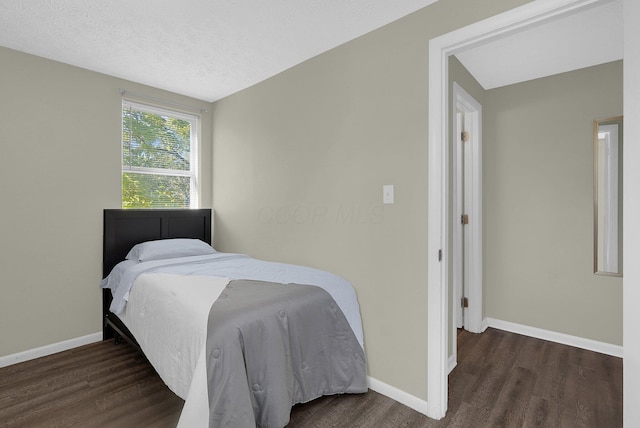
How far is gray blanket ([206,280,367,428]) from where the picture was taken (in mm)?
1483

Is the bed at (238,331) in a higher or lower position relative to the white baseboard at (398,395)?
higher

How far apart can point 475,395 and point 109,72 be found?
391cm

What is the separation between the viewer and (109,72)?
2934 mm

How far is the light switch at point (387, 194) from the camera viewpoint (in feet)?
6.95

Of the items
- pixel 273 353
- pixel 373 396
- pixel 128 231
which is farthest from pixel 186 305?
pixel 128 231

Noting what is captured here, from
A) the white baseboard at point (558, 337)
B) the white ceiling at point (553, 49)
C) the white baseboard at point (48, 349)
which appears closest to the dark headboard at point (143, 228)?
the white baseboard at point (48, 349)

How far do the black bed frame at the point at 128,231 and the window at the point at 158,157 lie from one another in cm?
16

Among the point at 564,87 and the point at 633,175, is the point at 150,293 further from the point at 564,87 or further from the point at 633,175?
the point at 564,87

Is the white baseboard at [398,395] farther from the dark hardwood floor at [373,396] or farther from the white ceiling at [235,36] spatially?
the white ceiling at [235,36]

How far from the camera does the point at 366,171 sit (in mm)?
2258

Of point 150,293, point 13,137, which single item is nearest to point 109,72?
point 13,137

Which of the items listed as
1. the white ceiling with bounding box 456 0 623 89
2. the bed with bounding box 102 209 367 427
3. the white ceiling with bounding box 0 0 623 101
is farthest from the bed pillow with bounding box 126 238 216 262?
the white ceiling with bounding box 456 0 623 89

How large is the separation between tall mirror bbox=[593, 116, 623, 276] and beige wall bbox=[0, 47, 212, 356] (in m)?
4.26

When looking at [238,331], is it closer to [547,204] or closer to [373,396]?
[373,396]
